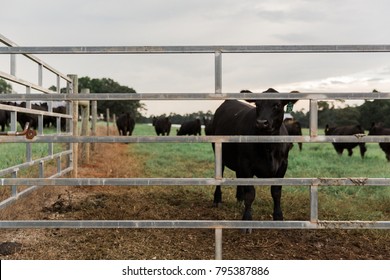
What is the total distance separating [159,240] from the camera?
14.8ft

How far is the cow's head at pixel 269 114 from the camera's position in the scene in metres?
4.47

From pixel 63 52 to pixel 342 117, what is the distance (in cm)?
5330

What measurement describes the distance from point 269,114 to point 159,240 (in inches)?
75.9

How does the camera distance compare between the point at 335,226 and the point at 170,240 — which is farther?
the point at 170,240

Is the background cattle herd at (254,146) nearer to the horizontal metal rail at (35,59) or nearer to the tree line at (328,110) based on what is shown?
the horizontal metal rail at (35,59)

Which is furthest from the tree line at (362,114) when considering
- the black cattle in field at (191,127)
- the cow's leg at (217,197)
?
the cow's leg at (217,197)

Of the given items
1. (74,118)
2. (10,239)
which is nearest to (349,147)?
(74,118)

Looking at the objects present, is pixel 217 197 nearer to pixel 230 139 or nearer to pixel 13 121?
pixel 230 139

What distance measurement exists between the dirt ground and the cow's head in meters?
1.30

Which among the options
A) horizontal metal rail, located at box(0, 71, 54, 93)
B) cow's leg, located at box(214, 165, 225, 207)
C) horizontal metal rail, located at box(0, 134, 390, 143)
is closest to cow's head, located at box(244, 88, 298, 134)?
horizontal metal rail, located at box(0, 134, 390, 143)

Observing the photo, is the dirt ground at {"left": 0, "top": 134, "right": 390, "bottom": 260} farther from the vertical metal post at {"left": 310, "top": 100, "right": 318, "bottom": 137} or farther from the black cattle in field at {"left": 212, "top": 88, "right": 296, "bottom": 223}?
the vertical metal post at {"left": 310, "top": 100, "right": 318, "bottom": 137}

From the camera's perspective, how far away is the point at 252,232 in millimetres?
4852

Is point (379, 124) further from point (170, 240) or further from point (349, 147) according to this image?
point (170, 240)

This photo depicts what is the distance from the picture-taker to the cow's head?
4.47 metres
